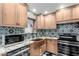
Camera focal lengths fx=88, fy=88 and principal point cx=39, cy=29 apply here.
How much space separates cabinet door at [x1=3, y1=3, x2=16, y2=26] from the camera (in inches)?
41.1

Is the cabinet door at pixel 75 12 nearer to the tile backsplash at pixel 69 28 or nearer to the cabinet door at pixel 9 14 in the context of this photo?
the tile backsplash at pixel 69 28

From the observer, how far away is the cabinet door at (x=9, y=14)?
1044 millimetres

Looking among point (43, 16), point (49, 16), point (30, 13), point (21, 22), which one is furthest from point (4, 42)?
point (49, 16)

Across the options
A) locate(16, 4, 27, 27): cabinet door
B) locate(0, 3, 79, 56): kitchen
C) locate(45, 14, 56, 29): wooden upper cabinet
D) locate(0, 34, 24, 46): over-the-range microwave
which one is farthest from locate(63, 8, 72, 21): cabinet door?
locate(0, 34, 24, 46): over-the-range microwave

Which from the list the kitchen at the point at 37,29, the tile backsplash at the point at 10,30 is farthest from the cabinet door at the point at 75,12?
the tile backsplash at the point at 10,30

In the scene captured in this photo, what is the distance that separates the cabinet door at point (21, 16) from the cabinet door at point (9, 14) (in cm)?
9

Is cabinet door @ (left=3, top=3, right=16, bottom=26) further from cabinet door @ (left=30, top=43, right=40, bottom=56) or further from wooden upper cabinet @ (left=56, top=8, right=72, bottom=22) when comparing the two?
wooden upper cabinet @ (left=56, top=8, right=72, bottom=22)

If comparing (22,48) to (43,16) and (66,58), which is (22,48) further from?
(66,58)

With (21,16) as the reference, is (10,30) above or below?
below

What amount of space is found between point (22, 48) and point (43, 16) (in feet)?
2.18

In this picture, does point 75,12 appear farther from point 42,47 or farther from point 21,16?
point 21,16

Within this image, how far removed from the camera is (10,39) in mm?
1172

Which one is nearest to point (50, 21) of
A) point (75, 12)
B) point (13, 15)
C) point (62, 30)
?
point (62, 30)

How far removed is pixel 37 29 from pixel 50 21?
0.39m
